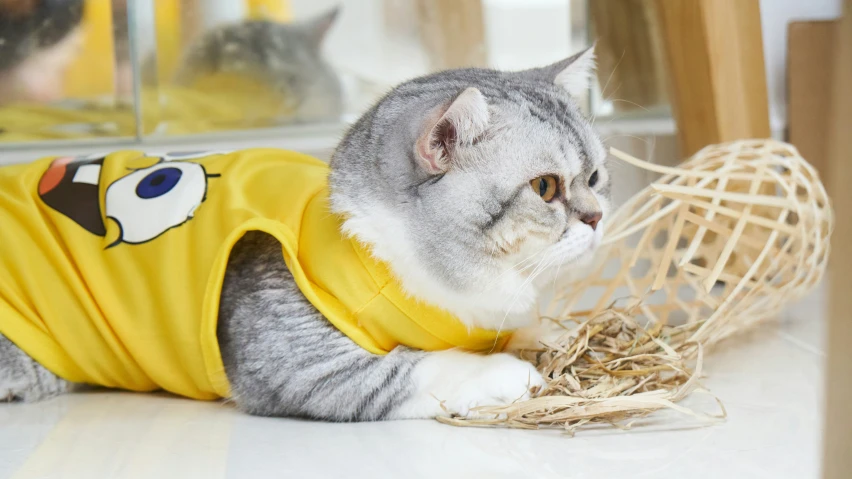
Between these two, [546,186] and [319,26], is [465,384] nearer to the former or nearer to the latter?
[546,186]

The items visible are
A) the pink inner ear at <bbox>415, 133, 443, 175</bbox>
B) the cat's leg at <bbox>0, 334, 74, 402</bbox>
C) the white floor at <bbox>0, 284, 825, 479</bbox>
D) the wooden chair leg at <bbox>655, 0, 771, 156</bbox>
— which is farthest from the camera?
the wooden chair leg at <bbox>655, 0, 771, 156</bbox>

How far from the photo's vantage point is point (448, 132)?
1.14 metres

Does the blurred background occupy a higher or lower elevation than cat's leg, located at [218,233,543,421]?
higher

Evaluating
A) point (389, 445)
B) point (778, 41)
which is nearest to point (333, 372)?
point (389, 445)

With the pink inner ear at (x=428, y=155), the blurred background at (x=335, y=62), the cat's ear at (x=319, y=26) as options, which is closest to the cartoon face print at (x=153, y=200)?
the pink inner ear at (x=428, y=155)

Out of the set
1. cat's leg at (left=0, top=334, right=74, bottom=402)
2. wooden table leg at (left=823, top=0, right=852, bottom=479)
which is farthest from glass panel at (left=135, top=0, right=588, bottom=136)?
wooden table leg at (left=823, top=0, right=852, bottom=479)

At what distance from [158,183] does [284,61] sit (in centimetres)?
110

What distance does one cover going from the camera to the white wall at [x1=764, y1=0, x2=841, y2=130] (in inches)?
90.7

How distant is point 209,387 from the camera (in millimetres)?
1310

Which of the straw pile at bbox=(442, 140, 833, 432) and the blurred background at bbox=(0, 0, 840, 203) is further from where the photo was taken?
the blurred background at bbox=(0, 0, 840, 203)

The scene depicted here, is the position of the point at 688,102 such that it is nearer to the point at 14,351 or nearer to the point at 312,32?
the point at 312,32

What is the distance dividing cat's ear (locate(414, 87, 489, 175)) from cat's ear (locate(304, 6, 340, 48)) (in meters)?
1.40

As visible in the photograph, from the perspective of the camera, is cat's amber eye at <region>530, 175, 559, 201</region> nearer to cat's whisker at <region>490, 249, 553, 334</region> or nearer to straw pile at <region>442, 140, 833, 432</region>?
cat's whisker at <region>490, 249, 553, 334</region>

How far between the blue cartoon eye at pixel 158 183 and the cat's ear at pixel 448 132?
49 cm
